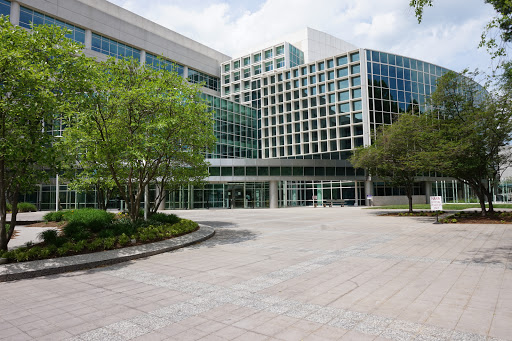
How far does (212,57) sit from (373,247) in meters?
62.9

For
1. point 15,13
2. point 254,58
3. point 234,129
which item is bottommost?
point 234,129

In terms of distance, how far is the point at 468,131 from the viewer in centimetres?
1975

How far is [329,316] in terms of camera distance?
4.73 meters

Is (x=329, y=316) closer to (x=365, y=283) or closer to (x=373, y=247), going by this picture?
(x=365, y=283)

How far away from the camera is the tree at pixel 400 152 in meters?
22.6

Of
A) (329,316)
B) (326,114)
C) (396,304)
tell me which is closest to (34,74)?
(329,316)

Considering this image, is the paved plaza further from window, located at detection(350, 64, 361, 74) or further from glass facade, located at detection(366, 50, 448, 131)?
window, located at detection(350, 64, 361, 74)

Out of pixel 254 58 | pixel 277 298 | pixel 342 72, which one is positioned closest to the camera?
pixel 277 298

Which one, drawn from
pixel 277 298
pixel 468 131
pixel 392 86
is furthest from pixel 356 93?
pixel 277 298

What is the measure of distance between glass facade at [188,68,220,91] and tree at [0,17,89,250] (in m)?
51.8

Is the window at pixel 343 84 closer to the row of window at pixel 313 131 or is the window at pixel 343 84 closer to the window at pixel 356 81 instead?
the window at pixel 356 81

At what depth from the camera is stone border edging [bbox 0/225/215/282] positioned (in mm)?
7612

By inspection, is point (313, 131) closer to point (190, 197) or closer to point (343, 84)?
point (343, 84)

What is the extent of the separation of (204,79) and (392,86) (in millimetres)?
35073
